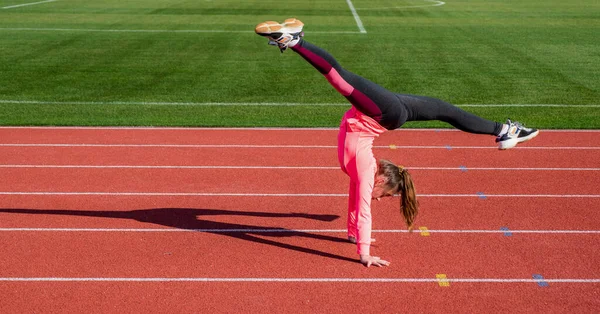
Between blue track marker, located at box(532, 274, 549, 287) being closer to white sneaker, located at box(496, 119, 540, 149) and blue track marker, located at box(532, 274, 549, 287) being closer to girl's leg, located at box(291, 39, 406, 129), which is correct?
white sneaker, located at box(496, 119, 540, 149)

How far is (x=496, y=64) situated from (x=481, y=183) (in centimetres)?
903

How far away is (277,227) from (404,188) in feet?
5.54

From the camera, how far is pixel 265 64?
17.8 m

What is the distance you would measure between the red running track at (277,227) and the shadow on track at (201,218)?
2 cm

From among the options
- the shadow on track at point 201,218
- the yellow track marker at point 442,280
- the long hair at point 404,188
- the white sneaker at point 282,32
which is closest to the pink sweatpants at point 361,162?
the long hair at point 404,188

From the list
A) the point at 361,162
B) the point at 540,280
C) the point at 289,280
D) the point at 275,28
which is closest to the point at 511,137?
the point at 540,280

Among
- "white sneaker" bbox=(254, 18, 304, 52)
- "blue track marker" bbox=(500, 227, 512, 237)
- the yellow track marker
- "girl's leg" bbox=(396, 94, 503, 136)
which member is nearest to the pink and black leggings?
"girl's leg" bbox=(396, 94, 503, 136)

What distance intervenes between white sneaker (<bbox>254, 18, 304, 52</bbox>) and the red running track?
2.11m

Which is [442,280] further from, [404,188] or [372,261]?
[404,188]

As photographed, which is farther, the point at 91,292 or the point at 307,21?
the point at 307,21

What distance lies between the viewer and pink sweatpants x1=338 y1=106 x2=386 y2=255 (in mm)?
6738

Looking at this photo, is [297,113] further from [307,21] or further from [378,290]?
[307,21]

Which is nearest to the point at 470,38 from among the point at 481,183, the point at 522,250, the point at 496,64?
the point at 496,64

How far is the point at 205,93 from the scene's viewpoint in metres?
14.7
